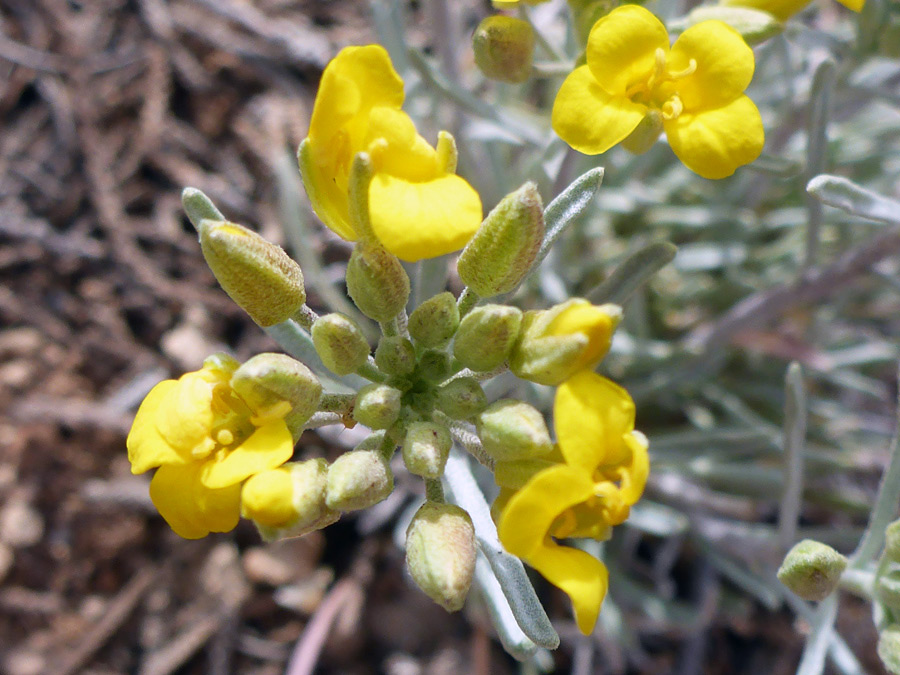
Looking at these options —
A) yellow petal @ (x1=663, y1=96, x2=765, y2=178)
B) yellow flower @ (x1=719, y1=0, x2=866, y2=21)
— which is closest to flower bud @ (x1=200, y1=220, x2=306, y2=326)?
yellow petal @ (x1=663, y1=96, x2=765, y2=178)

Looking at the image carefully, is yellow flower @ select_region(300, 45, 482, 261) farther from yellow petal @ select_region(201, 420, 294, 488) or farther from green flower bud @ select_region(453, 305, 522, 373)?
yellow petal @ select_region(201, 420, 294, 488)

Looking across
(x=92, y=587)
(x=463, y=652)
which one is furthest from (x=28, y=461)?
(x=463, y=652)

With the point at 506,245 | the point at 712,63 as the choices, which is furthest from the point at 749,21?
the point at 506,245

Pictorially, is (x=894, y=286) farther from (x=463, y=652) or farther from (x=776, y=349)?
(x=463, y=652)

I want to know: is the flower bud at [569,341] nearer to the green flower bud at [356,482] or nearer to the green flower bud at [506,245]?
the green flower bud at [506,245]

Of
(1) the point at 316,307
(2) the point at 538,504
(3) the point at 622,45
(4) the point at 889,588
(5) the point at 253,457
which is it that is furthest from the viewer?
(1) the point at 316,307

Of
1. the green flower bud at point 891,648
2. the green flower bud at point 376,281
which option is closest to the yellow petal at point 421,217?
the green flower bud at point 376,281

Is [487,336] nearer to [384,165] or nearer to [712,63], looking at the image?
[384,165]
